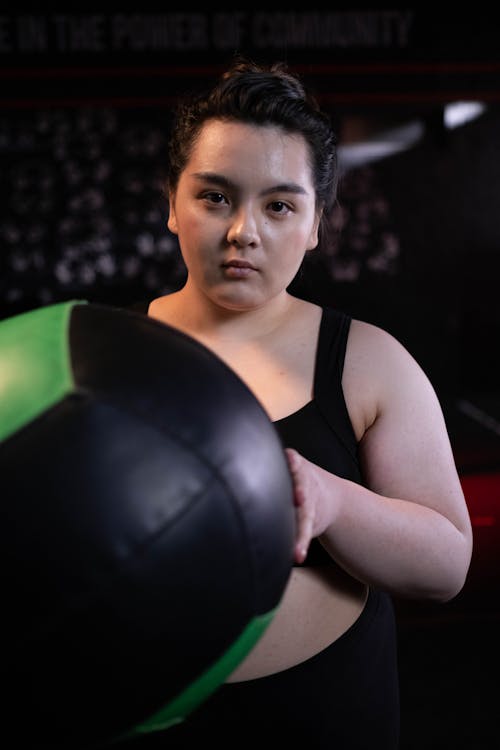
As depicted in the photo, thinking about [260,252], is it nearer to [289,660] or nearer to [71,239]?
[289,660]

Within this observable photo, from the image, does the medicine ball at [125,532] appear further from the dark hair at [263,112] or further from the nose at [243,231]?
the dark hair at [263,112]

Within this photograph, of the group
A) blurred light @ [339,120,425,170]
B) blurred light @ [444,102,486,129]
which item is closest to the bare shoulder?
blurred light @ [339,120,425,170]

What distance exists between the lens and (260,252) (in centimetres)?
96

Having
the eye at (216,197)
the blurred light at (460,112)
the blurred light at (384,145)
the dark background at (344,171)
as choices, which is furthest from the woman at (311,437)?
the blurred light at (460,112)

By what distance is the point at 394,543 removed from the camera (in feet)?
3.05

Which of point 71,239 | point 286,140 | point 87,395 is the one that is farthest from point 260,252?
point 71,239

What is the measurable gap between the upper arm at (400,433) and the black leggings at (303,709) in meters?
0.20

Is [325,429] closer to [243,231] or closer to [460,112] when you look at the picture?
[243,231]

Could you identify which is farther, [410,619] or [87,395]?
[410,619]

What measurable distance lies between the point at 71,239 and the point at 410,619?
80.7 inches

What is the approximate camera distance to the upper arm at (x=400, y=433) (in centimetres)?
99

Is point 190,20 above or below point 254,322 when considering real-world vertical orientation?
above

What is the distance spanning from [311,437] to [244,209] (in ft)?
0.92

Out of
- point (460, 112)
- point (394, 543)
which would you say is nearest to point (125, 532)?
point (394, 543)
